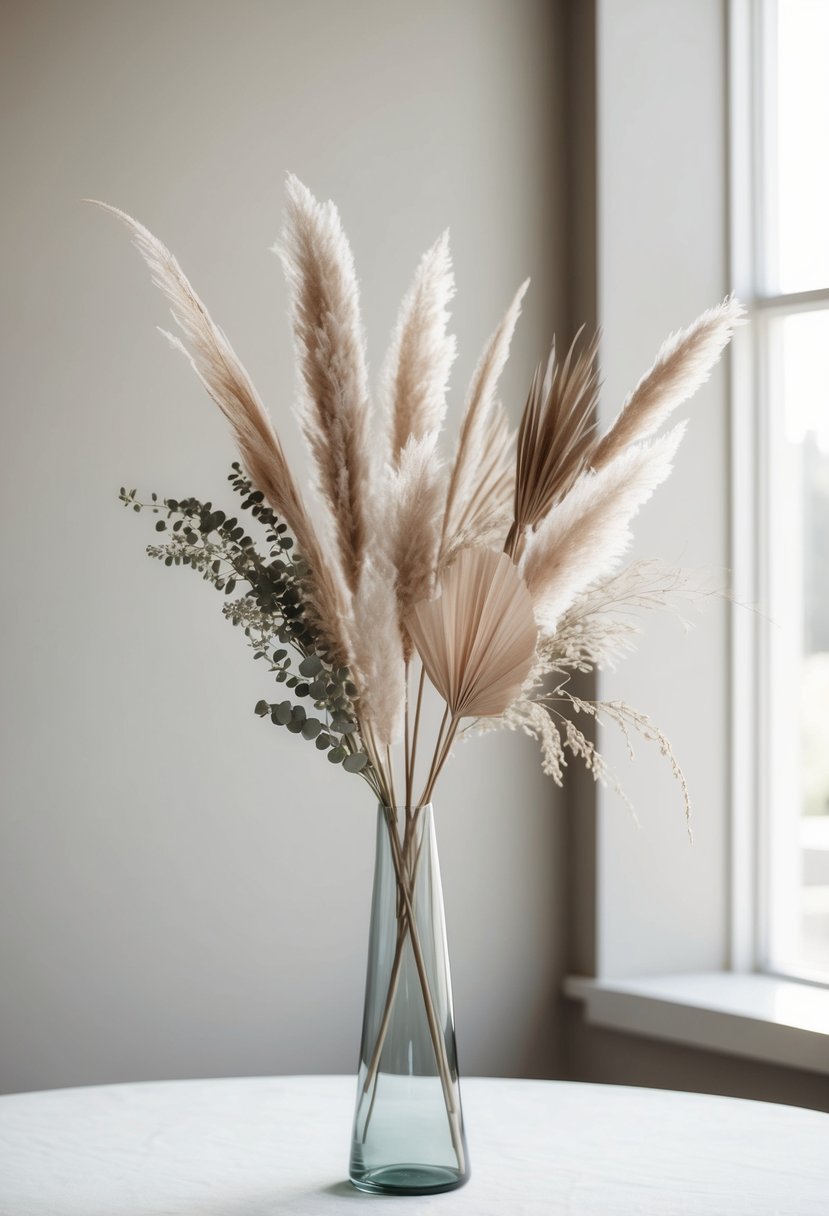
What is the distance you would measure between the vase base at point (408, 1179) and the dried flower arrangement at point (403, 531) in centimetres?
3

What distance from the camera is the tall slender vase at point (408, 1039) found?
114 cm

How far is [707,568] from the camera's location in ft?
8.09

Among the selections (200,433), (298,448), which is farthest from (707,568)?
(200,433)

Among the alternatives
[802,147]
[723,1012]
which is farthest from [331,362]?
[802,147]

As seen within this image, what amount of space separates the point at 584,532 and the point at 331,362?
0.26 metres

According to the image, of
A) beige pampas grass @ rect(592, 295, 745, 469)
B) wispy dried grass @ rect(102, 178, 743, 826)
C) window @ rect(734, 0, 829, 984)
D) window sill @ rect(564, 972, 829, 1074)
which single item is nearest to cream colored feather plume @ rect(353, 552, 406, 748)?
wispy dried grass @ rect(102, 178, 743, 826)

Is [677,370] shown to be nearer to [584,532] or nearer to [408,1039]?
[584,532]

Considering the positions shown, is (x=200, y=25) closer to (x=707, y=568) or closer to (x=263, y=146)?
(x=263, y=146)

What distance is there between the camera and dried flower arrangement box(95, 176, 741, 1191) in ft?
3.66

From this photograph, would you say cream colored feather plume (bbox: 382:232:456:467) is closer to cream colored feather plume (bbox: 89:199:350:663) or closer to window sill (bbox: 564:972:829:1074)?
cream colored feather plume (bbox: 89:199:350:663)

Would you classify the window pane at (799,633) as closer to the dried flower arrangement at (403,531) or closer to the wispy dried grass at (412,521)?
the dried flower arrangement at (403,531)

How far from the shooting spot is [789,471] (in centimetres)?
254

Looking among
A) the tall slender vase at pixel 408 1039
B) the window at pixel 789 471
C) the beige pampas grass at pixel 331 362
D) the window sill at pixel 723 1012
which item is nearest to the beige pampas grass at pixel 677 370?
the beige pampas grass at pixel 331 362

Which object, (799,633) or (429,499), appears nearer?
(429,499)
